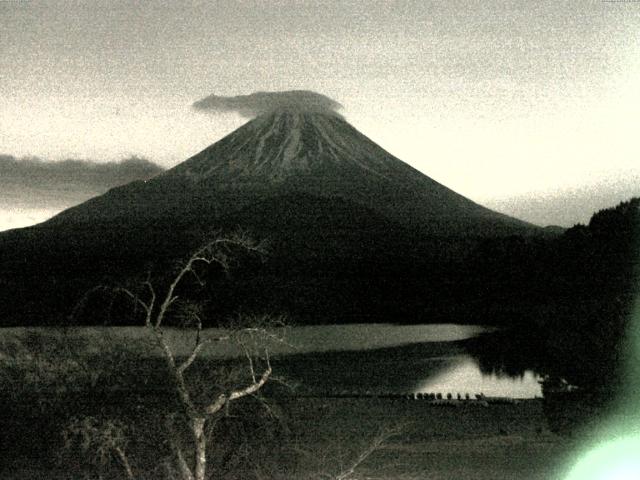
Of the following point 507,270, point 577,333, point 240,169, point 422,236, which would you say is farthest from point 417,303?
point 240,169

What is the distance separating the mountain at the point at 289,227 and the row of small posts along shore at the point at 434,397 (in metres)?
27.4

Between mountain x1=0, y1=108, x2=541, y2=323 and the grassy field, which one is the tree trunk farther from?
mountain x1=0, y1=108, x2=541, y2=323

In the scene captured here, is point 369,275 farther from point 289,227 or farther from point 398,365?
point 398,365

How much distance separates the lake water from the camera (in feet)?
69.3

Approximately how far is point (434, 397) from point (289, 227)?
66267mm

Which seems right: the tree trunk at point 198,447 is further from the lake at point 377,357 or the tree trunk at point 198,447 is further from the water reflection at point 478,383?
the water reflection at point 478,383

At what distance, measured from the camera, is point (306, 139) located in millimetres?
99312

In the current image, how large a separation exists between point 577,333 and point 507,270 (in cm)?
2164

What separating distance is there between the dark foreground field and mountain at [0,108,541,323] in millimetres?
31037

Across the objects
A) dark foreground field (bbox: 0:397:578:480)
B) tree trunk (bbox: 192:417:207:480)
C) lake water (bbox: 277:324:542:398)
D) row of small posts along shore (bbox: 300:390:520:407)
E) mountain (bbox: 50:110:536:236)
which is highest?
Answer: mountain (bbox: 50:110:536:236)

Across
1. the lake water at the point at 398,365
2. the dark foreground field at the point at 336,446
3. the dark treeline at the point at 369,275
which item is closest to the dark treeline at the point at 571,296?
the dark treeline at the point at 369,275

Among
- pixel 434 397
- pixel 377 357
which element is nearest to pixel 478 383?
pixel 434 397

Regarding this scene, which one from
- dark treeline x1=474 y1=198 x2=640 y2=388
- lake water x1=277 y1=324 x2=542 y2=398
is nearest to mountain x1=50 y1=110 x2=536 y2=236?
dark treeline x1=474 y1=198 x2=640 y2=388

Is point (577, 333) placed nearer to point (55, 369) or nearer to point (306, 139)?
point (55, 369)
